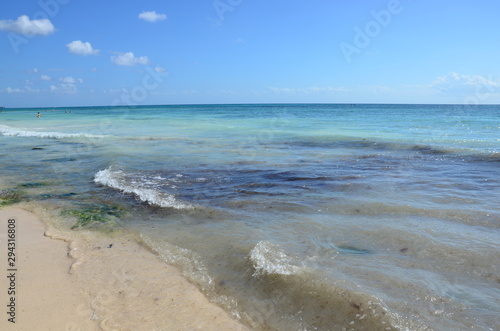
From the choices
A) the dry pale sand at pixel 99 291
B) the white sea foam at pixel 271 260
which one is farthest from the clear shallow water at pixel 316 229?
the dry pale sand at pixel 99 291

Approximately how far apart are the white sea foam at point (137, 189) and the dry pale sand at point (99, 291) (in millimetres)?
1815

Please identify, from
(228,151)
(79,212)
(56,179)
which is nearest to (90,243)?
(79,212)

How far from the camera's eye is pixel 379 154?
563 inches

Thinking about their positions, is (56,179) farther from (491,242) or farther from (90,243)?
(491,242)

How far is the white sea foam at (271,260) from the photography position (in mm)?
4316

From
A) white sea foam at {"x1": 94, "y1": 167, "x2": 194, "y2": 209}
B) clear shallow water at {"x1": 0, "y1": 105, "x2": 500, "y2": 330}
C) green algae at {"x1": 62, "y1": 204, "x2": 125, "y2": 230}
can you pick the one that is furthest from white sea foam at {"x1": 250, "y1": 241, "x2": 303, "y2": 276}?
green algae at {"x1": 62, "y1": 204, "x2": 125, "y2": 230}

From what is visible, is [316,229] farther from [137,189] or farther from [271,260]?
[137,189]

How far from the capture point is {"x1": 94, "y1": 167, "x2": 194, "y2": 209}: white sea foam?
7.26 meters

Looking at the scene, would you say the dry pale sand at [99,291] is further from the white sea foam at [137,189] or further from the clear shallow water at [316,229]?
the white sea foam at [137,189]

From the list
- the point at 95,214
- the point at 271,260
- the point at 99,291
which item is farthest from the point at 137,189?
the point at 271,260

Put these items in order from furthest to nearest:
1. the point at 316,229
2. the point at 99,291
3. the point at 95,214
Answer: the point at 95,214
the point at 316,229
the point at 99,291

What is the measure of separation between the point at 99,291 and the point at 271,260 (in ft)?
6.87

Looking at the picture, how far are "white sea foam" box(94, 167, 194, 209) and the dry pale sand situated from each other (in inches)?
71.5

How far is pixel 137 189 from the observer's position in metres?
8.41
